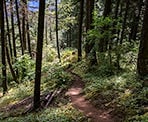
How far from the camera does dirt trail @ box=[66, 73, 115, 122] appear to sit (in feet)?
36.3

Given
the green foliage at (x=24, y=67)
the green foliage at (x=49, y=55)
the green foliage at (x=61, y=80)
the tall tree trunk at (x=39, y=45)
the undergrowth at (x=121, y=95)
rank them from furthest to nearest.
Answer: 1. the green foliage at (x=49, y=55)
2. the green foliage at (x=24, y=67)
3. the green foliage at (x=61, y=80)
4. the tall tree trunk at (x=39, y=45)
5. the undergrowth at (x=121, y=95)

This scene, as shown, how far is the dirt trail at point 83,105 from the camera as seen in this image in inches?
435

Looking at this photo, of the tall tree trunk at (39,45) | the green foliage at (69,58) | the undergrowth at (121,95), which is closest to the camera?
the undergrowth at (121,95)

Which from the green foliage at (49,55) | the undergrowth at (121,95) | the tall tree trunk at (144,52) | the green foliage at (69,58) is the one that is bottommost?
the green foliage at (49,55)

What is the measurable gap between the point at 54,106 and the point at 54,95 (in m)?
1.72

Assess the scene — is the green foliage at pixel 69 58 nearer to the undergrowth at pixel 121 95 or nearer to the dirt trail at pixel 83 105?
the dirt trail at pixel 83 105

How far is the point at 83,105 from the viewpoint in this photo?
13.2 metres

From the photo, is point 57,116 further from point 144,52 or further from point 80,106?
point 144,52

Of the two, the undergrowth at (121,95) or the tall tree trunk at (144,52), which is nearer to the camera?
the undergrowth at (121,95)

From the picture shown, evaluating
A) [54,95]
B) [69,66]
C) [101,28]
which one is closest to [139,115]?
[54,95]

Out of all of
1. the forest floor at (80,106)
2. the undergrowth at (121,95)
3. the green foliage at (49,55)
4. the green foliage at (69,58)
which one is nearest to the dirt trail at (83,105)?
the forest floor at (80,106)

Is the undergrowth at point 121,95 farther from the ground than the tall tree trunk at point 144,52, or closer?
closer

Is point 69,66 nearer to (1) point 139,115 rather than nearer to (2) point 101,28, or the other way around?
(2) point 101,28

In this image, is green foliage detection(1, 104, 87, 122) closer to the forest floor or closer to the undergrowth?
the forest floor
